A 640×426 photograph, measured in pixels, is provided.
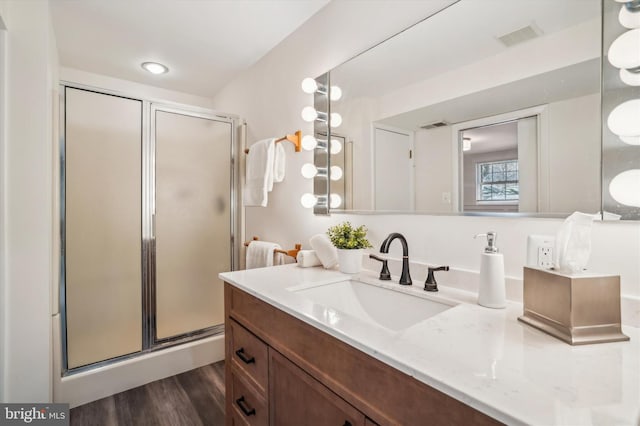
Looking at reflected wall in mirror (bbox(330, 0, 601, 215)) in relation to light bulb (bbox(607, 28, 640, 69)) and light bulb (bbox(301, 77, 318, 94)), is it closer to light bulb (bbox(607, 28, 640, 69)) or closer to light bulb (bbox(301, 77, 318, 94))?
light bulb (bbox(607, 28, 640, 69))

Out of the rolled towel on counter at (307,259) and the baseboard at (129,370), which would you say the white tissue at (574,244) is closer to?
the rolled towel on counter at (307,259)

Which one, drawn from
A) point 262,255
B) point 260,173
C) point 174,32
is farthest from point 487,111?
point 174,32

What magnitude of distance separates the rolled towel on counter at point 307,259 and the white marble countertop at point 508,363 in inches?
23.1

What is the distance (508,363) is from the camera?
0.56m

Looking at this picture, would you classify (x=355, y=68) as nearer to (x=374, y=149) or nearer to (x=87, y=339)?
(x=374, y=149)

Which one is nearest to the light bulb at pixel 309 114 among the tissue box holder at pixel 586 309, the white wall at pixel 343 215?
the white wall at pixel 343 215

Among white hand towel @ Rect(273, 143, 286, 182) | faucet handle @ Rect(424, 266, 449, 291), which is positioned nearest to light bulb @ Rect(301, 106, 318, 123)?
white hand towel @ Rect(273, 143, 286, 182)

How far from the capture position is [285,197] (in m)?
2.03

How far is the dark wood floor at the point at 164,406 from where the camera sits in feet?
5.41

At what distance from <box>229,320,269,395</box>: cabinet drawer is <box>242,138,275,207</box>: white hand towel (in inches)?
34.9

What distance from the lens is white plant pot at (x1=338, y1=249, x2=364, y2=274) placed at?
1341 millimetres

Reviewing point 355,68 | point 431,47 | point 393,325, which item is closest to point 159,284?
point 393,325

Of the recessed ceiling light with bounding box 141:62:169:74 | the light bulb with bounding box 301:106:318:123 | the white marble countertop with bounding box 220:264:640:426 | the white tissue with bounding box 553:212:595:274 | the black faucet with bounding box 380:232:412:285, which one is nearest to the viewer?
the white marble countertop with bounding box 220:264:640:426

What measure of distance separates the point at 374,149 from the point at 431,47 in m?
0.45
